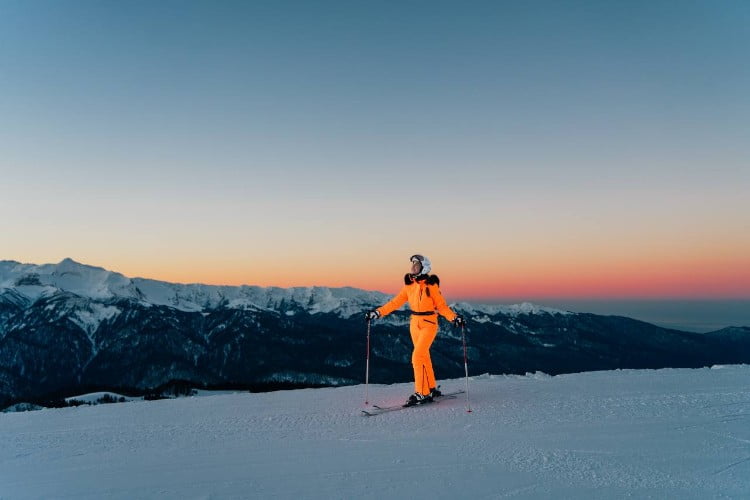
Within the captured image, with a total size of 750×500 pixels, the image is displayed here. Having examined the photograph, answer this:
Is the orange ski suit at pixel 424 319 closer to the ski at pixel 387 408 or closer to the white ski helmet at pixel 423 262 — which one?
the white ski helmet at pixel 423 262

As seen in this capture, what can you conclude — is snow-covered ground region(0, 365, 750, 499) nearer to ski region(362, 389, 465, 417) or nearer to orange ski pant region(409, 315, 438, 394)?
ski region(362, 389, 465, 417)

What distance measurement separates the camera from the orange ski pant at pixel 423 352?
396 inches

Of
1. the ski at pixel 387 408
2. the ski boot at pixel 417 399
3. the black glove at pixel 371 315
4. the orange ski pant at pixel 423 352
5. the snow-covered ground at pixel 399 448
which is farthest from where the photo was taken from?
the black glove at pixel 371 315

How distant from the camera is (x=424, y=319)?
1039 centimetres

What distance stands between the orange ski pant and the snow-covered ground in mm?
651

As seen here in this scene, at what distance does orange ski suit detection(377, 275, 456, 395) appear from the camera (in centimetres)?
1015

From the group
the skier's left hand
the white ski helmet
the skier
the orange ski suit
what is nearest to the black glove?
the skier

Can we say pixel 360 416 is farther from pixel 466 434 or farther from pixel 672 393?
pixel 672 393

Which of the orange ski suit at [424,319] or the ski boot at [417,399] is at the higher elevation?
the orange ski suit at [424,319]

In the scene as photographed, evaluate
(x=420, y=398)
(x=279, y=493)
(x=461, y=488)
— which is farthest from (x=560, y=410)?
(x=279, y=493)

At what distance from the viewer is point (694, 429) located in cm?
716

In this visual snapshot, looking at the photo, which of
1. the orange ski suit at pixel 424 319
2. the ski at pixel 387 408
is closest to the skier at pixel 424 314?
the orange ski suit at pixel 424 319

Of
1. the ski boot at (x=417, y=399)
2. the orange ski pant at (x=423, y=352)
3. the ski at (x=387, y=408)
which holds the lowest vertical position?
the ski at (x=387, y=408)

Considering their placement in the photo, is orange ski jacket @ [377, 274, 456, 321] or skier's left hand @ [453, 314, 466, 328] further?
orange ski jacket @ [377, 274, 456, 321]
